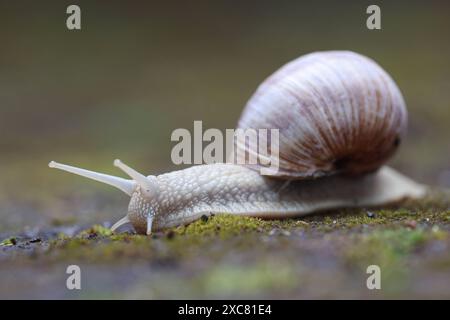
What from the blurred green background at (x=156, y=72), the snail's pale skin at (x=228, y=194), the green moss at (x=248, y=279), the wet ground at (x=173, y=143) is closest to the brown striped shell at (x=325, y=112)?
the snail's pale skin at (x=228, y=194)

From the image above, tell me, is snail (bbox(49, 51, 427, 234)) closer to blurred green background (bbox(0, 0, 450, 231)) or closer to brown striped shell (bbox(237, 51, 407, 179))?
brown striped shell (bbox(237, 51, 407, 179))

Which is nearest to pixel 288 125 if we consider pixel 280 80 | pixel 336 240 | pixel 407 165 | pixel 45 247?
pixel 280 80

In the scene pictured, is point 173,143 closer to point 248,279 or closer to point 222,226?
point 222,226

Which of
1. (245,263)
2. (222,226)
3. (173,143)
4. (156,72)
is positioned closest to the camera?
(245,263)

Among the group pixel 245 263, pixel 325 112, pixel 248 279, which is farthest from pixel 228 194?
pixel 248 279

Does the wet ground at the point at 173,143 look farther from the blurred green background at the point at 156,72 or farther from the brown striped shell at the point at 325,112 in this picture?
the brown striped shell at the point at 325,112

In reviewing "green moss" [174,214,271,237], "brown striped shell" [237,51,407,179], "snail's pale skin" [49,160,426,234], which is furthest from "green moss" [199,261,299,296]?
"brown striped shell" [237,51,407,179]

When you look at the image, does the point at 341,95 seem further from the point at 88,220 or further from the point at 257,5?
A: the point at 257,5
